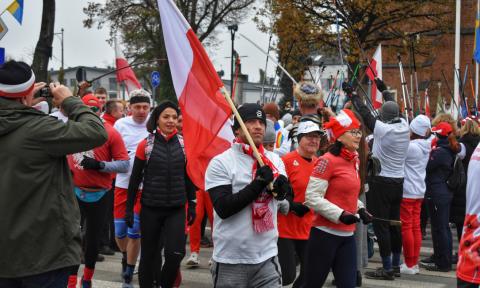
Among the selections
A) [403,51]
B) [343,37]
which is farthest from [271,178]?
[403,51]

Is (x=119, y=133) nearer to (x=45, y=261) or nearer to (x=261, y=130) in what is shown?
(x=261, y=130)

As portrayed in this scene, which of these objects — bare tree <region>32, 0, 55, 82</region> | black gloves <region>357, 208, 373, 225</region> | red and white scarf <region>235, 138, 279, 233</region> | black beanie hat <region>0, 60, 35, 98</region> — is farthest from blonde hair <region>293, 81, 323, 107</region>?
bare tree <region>32, 0, 55, 82</region>

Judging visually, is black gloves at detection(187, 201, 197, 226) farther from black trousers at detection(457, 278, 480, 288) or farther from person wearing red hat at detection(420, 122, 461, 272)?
person wearing red hat at detection(420, 122, 461, 272)

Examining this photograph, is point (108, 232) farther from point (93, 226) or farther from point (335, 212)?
point (335, 212)

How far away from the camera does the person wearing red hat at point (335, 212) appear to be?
18.1ft

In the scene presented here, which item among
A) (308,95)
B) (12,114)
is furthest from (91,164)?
(12,114)

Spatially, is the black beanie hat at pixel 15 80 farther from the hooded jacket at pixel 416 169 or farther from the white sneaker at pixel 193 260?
the hooded jacket at pixel 416 169

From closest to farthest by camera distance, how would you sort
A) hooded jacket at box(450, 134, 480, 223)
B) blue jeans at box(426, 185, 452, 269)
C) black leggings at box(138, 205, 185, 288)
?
black leggings at box(138, 205, 185, 288), blue jeans at box(426, 185, 452, 269), hooded jacket at box(450, 134, 480, 223)

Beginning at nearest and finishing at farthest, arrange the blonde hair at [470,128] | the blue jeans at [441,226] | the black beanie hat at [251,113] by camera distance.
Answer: the black beanie hat at [251,113] < the blue jeans at [441,226] < the blonde hair at [470,128]

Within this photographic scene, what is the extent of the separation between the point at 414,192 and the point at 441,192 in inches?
24.7

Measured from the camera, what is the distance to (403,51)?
29.8 m

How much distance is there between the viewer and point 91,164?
6938mm

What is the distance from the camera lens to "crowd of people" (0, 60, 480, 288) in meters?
3.80

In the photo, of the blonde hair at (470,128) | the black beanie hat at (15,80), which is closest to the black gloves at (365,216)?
the black beanie hat at (15,80)
